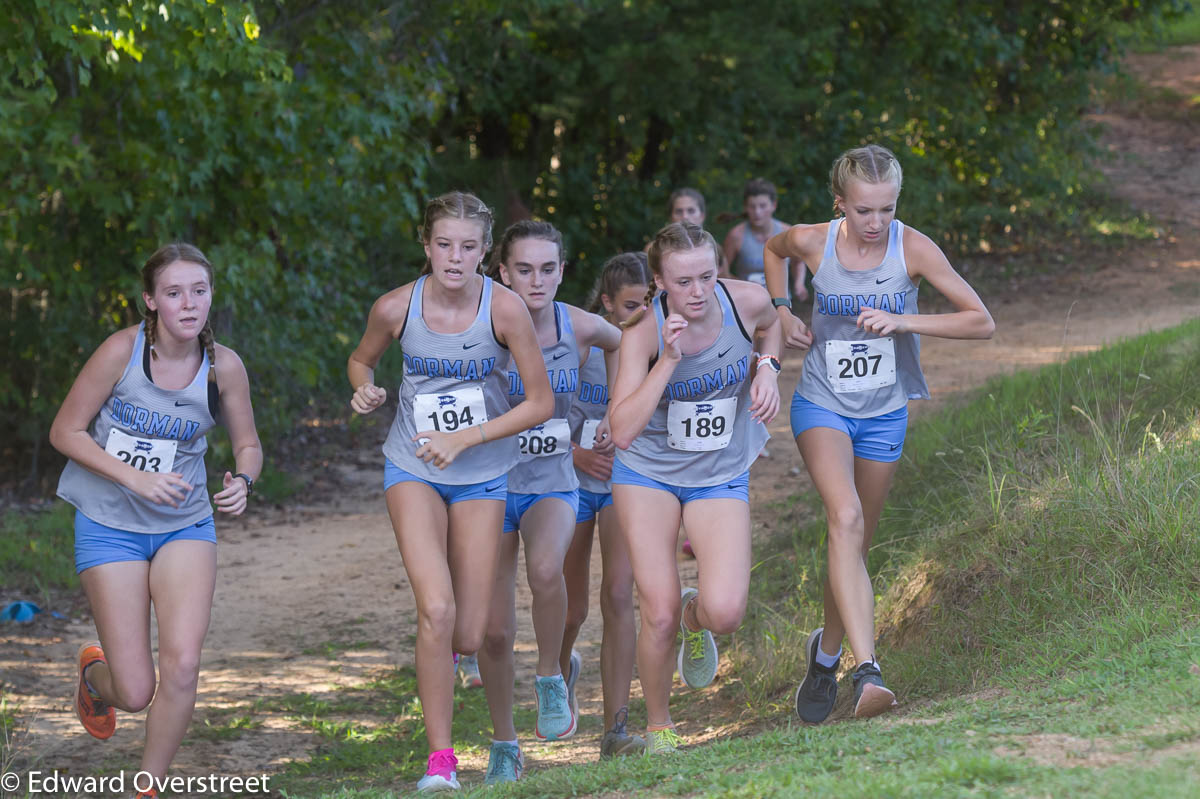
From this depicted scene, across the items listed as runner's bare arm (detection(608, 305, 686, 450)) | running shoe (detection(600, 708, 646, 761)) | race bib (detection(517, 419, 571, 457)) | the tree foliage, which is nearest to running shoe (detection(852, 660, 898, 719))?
running shoe (detection(600, 708, 646, 761))

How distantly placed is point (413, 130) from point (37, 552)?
6691 millimetres

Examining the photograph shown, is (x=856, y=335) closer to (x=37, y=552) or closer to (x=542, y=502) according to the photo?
(x=542, y=502)

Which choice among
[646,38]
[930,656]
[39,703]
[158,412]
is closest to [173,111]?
[39,703]

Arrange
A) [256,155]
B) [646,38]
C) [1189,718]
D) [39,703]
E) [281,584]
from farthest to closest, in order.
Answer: [646,38], [256,155], [281,584], [39,703], [1189,718]

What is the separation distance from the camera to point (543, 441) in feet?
17.3

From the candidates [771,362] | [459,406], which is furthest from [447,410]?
[771,362]

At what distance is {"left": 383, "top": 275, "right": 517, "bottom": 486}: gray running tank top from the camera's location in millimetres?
4809

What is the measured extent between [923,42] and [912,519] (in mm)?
12043

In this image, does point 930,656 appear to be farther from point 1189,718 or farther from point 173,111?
point 173,111

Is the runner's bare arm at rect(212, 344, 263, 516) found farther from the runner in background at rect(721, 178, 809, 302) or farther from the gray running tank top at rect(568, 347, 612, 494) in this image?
the runner in background at rect(721, 178, 809, 302)

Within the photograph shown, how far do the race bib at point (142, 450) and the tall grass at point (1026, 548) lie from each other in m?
2.92

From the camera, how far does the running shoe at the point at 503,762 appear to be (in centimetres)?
505

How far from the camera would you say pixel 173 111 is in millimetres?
8977

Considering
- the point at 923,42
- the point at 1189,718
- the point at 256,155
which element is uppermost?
the point at 923,42
